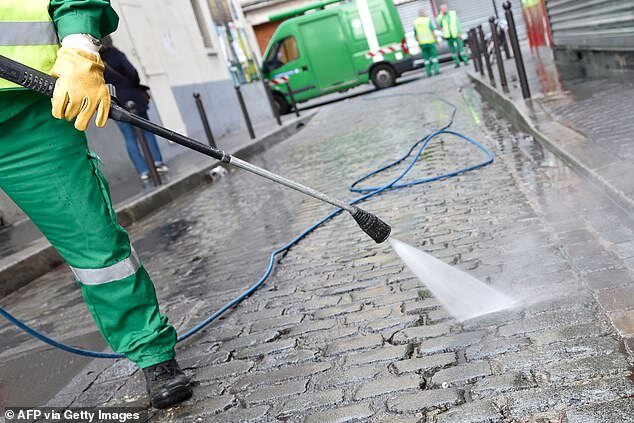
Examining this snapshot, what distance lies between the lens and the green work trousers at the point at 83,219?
276cm

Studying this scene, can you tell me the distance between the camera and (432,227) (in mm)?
4734

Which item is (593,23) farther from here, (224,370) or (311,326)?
(224,370)

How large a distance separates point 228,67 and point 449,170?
50.8 ft

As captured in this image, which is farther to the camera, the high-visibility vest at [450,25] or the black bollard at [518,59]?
the high-visibility vest at [450,25]

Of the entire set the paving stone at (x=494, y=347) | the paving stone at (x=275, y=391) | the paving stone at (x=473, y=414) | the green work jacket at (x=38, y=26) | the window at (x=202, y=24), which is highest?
the window at (x=202, y=24)

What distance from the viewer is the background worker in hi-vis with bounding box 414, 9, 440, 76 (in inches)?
879

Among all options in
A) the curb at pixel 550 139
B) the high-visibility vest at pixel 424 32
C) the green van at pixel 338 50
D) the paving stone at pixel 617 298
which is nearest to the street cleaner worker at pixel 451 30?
the high-visibility vest at pixel 424 32

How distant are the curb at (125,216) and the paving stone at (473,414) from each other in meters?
4.67

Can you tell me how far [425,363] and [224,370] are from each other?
0.85 meters

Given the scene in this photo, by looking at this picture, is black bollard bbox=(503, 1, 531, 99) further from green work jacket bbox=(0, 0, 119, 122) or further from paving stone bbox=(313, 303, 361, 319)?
green work jacket bbox=(0, 0, 119, 122)

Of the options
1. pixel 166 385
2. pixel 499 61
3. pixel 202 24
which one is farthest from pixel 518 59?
pixel 202 24

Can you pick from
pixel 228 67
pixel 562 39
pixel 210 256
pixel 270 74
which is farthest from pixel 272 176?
pixel 270 74

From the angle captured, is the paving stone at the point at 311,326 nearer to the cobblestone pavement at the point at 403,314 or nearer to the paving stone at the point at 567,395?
the cobblestone pavement at the point at 403,314

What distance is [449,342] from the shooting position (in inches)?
113
